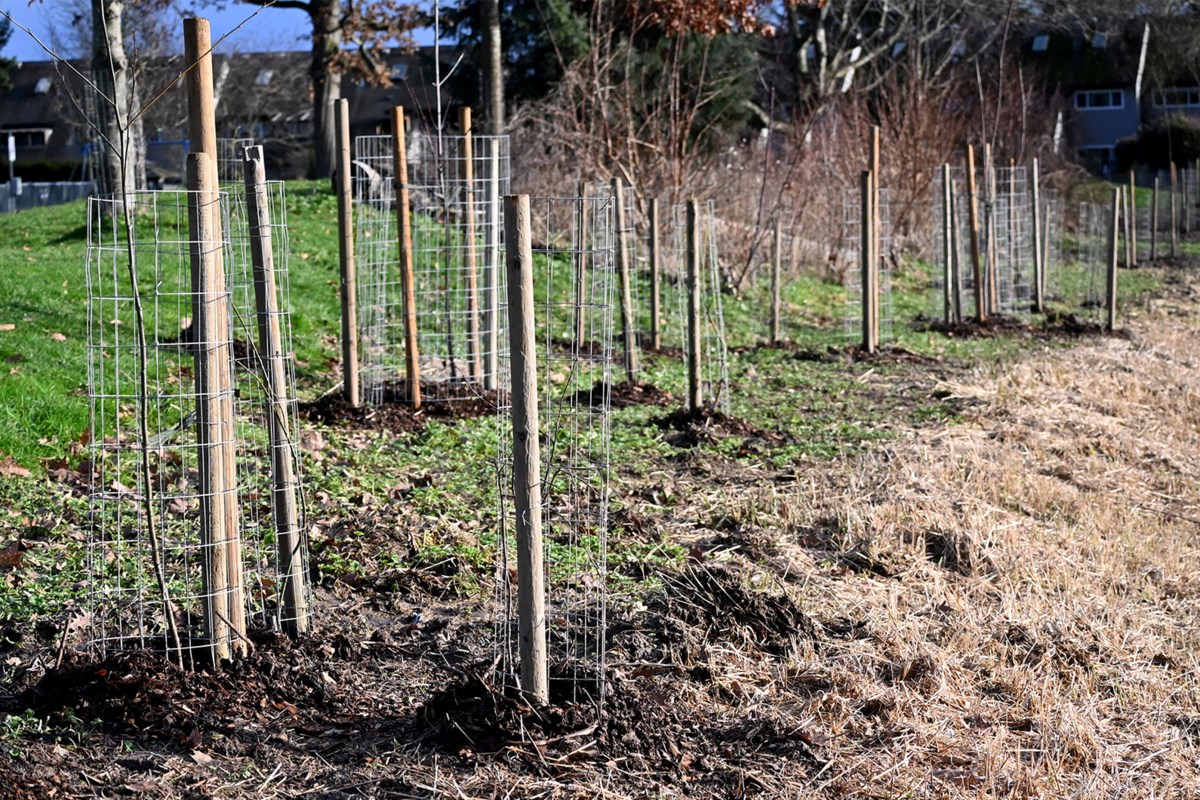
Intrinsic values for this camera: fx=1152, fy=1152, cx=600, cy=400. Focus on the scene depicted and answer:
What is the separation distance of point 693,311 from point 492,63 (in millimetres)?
5879

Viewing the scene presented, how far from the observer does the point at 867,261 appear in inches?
473

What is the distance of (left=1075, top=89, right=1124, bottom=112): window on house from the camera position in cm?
4969

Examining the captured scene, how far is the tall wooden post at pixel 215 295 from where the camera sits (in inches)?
149

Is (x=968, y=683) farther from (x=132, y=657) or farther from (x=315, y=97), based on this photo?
(x=315, y=97)

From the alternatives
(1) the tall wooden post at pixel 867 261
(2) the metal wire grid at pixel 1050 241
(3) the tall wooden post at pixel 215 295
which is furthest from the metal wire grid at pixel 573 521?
(2) the metal wire grid at pixel 1050 241

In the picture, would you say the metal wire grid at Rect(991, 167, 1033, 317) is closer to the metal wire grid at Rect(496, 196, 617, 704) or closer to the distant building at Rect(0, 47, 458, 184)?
the metal wire grid at Rect(496, 196, 617, 704)

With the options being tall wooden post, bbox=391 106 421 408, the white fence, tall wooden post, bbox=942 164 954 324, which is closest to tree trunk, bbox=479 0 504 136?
tall wooden post, bbox=391 106 421 408

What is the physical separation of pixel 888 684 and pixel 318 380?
607cm

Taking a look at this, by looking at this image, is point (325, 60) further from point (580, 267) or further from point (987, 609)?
point (987, 609)

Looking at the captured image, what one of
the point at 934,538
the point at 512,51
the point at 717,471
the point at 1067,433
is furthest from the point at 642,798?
the point at 512,51

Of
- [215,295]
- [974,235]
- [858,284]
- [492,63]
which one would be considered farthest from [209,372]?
[858,284]

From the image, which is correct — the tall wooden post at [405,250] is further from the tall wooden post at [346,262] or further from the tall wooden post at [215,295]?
the tall wooden post at [215,295]

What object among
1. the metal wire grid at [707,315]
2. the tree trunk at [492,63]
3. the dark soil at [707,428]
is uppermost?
the tree trunk at [492,63]

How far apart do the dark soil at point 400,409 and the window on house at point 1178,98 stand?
152 feet
